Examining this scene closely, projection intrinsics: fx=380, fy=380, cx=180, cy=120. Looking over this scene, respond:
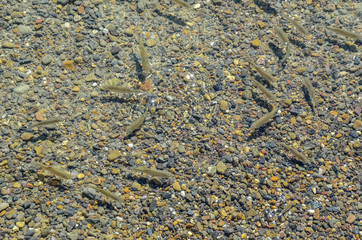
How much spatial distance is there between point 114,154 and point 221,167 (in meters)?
1.19

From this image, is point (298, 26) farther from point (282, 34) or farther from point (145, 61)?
point (145, 61)

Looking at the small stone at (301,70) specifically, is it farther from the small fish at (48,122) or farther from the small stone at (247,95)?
the small fish at (48,122)

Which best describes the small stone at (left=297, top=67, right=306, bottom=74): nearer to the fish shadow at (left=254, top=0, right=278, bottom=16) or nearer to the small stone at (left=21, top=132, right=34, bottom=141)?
the fish shadow at (left=254, top=0, right=278, bottom=16)

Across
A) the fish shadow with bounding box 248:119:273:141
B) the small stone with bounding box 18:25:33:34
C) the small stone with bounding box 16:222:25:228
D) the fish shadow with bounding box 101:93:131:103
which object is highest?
the small stone with bounding box 18:25:33:34

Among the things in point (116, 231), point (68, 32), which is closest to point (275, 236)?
point (116, 231)

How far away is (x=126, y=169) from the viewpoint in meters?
4.14

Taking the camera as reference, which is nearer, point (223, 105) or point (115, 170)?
point (115, 170)

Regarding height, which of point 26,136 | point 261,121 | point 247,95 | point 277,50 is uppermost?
point 277,50

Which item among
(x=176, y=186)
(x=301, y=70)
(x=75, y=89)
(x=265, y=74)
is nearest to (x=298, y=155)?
(x=265, y=74)

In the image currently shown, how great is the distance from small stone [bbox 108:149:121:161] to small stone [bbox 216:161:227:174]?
111cm

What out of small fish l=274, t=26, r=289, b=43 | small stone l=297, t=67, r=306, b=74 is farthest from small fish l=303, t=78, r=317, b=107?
small fish l=274, t=26, r=289, b=43

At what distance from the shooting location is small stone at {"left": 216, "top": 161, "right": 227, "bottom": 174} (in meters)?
4.21

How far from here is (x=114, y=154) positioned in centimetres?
420

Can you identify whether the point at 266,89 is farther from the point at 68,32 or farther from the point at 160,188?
the point at 68,32
